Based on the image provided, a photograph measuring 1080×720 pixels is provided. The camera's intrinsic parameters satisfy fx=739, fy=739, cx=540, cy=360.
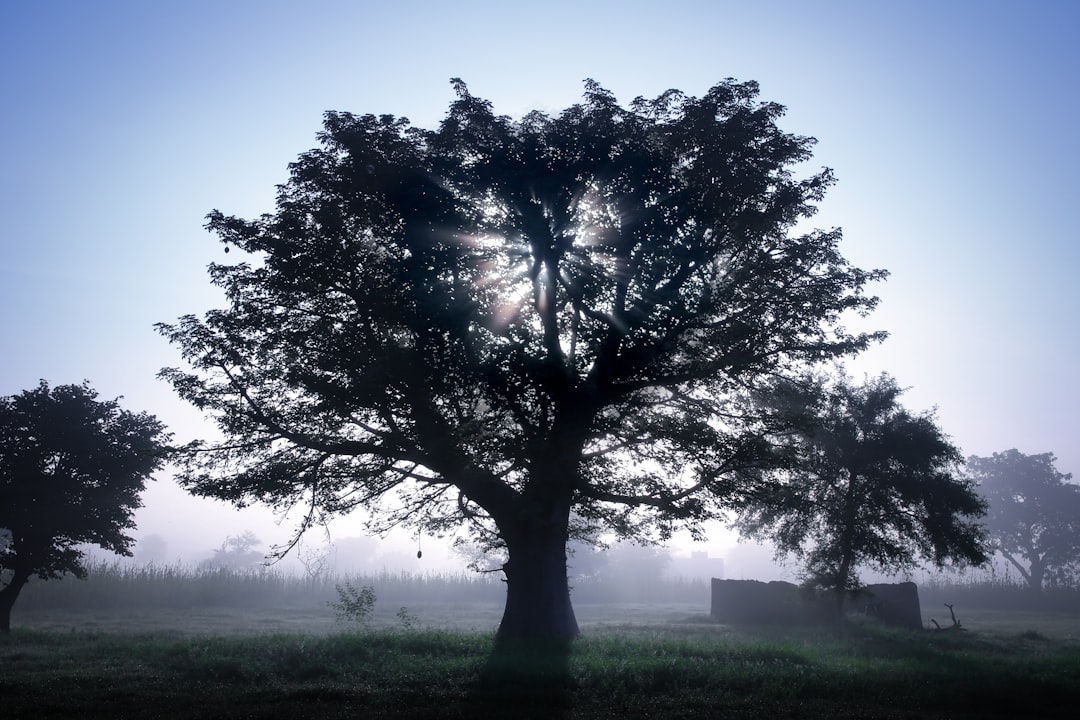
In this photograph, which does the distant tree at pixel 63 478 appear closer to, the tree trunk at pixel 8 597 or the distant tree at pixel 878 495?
the tree trunk at pixel 8 597

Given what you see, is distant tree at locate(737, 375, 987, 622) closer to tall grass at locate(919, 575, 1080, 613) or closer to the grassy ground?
the grassy ground

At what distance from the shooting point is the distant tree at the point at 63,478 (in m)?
27.5

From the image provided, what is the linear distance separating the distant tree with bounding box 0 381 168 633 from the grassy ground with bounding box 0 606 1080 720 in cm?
833

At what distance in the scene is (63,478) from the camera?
28266mm

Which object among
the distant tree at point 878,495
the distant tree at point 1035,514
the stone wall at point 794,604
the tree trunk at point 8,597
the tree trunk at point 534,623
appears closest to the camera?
the tree trunk at point 534,623

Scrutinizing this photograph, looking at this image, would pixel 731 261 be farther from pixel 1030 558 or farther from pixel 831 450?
pixel 1030 558

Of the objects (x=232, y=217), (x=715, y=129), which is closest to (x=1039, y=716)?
(x=715, y=129)

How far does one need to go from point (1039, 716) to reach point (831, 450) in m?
20.9

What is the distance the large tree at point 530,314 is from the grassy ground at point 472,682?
12.1 ft

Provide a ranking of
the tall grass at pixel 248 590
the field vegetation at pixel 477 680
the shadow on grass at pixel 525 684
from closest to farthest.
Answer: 1. the shadow on grass at pixel 525 684
2. the field vegetation at pixel 477 680
3. the tall grass at pixel 248 590

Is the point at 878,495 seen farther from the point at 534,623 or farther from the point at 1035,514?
the point at 1035,514

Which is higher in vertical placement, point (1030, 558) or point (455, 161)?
point (455, 161)

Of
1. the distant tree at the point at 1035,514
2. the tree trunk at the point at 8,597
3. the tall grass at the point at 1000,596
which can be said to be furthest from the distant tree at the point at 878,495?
the distant tree at the point at 1035,514

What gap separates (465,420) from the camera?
58.7ft
